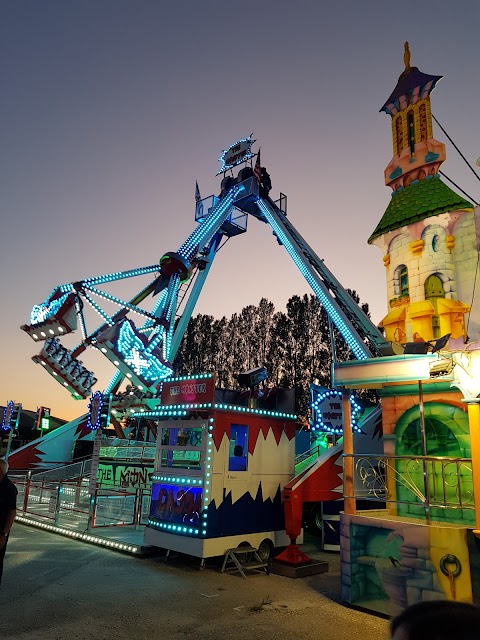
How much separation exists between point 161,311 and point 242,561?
46.3ft

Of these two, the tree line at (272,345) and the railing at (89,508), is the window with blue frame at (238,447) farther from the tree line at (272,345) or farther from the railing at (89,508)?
the tree line at (272,345)

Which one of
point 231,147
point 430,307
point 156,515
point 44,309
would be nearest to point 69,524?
point 156,515

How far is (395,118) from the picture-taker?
52.8 feet

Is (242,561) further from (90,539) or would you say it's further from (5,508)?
(5,508)

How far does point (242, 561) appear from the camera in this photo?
995cm

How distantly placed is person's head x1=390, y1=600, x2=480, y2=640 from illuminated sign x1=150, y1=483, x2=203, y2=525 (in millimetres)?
9179

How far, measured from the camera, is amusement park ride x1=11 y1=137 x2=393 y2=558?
32.7 feet

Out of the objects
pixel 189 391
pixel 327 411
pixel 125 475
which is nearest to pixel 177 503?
pixel 189 391

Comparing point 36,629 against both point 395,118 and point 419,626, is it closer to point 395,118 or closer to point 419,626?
point 419,626

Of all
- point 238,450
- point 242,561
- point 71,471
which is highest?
point 238,450

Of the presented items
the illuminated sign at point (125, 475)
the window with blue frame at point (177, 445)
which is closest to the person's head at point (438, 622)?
the window with blue frame at point (177, 445)

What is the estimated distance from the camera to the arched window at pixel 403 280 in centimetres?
1468

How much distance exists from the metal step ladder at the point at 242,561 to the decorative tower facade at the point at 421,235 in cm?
705

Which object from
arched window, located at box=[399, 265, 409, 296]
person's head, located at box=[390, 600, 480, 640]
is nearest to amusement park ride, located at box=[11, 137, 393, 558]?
arched window, located at box=[399, 265, 409, 296]
